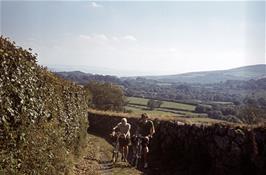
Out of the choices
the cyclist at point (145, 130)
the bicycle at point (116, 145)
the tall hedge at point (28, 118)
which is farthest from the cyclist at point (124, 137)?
the tall hedge at point (28, 118)

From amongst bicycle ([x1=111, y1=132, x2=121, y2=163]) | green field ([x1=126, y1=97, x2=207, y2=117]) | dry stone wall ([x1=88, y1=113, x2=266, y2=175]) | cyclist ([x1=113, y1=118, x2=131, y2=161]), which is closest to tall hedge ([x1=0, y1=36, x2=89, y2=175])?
bicycle ([x1=111, y1=132, x2=121, y2=163])

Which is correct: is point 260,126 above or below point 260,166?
above

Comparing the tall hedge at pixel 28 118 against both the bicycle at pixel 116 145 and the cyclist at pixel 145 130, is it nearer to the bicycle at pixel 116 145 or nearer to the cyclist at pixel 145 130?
the cyclist at pixel 145 130

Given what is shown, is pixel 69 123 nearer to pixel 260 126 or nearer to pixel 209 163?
pixel 209 163

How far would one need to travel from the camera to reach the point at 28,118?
999 cm

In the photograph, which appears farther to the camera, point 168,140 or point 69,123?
point 168,140

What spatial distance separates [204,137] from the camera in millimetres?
19141

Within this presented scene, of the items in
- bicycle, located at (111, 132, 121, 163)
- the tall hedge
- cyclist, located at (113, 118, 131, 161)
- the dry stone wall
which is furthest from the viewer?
cyclist, located at (113, 118, 131, 161)

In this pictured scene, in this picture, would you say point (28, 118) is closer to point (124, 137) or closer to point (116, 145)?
point (116, 145)

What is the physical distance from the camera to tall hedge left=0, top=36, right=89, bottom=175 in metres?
8.51

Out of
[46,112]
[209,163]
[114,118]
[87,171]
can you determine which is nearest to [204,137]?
[209,163]

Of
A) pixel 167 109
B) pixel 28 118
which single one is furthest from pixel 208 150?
pixel 167 109

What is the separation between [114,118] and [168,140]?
12613 millimetres

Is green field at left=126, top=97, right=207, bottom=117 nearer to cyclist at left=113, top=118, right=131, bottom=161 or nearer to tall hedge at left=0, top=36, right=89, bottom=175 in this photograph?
cyclist at left=113, top=118, right=131, bottom=161
